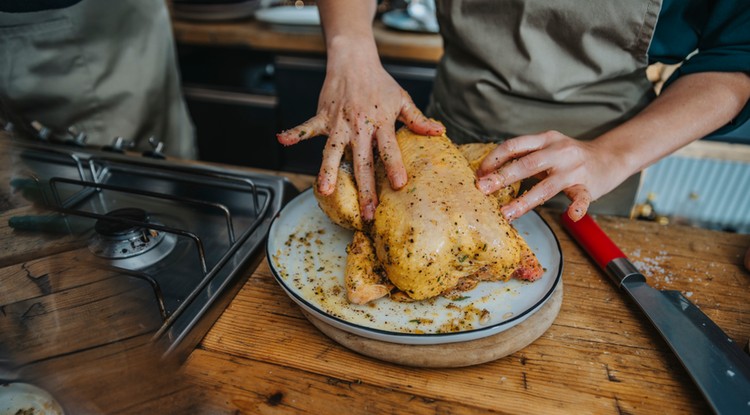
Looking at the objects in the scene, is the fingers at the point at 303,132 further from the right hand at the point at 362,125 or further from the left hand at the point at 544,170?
the left hand at the point at 544,170

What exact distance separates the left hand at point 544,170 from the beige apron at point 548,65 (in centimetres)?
34

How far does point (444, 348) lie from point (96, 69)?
67.7 inches

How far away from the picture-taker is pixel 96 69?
6.07 feet

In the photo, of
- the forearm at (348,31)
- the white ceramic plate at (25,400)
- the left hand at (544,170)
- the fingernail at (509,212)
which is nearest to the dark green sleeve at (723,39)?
the left hand at (544,170)

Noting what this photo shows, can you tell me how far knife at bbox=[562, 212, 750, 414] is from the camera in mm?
819

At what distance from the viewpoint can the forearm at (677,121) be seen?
119cm

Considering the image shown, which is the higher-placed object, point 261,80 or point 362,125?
point 362,125

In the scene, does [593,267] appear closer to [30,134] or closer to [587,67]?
[587,67]

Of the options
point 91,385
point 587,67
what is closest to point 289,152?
point 587,67

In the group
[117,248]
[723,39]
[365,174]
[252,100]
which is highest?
[723,39]

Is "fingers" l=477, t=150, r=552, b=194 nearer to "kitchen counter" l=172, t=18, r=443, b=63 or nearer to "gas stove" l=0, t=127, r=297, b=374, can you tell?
"gas stove" l=0, t=127, r=297, b=374

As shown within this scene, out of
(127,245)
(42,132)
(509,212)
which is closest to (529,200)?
(509,212)

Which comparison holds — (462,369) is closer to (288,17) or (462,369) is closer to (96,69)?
(96,69)

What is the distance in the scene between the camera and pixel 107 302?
0.73 m
